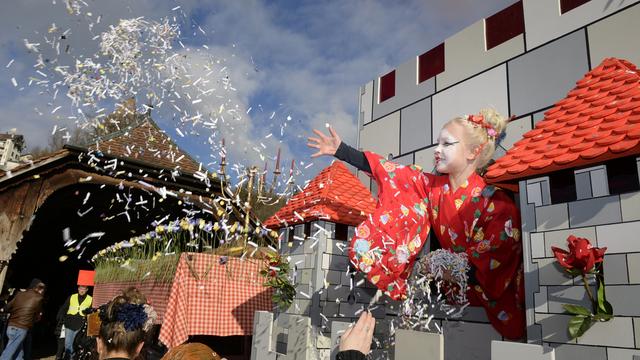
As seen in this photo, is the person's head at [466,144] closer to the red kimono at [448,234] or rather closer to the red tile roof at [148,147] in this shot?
the red kimono at [448,234]

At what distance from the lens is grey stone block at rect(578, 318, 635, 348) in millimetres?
2162

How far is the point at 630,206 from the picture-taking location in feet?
7.52

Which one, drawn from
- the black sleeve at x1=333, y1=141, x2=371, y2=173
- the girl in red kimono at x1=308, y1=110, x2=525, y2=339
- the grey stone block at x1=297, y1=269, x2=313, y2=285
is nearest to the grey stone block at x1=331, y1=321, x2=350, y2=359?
the girl in red kimono at x1=308, y1=110, x2=525, y2=339

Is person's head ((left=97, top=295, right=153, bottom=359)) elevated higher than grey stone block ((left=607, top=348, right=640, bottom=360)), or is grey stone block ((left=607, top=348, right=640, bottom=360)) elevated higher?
grey stone block ((left=607, top=348, right=640, bottom=360))

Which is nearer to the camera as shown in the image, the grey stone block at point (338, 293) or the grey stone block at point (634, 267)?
the grey stone block at point (634, 267)

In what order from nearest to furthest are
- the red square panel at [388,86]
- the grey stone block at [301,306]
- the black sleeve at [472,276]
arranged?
1. the black sleeve at [472,276]
2. the grey stone block at [301,306]
3. the red square panel at [388,86]

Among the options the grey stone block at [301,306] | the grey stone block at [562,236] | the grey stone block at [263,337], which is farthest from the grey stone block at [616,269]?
the grey stone block at [263,337]

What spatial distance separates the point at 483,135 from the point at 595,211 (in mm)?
1333

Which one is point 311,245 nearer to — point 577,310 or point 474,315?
point 474,315

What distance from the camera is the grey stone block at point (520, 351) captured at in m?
2.33

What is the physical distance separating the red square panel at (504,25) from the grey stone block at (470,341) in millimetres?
2694

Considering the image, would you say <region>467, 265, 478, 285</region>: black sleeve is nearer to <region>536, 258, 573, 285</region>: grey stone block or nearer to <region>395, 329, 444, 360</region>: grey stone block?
<region>395, 329, 444, 360</region>: grey stone block

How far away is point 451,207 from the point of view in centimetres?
354

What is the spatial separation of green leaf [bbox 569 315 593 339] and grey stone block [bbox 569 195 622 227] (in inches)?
20.5
